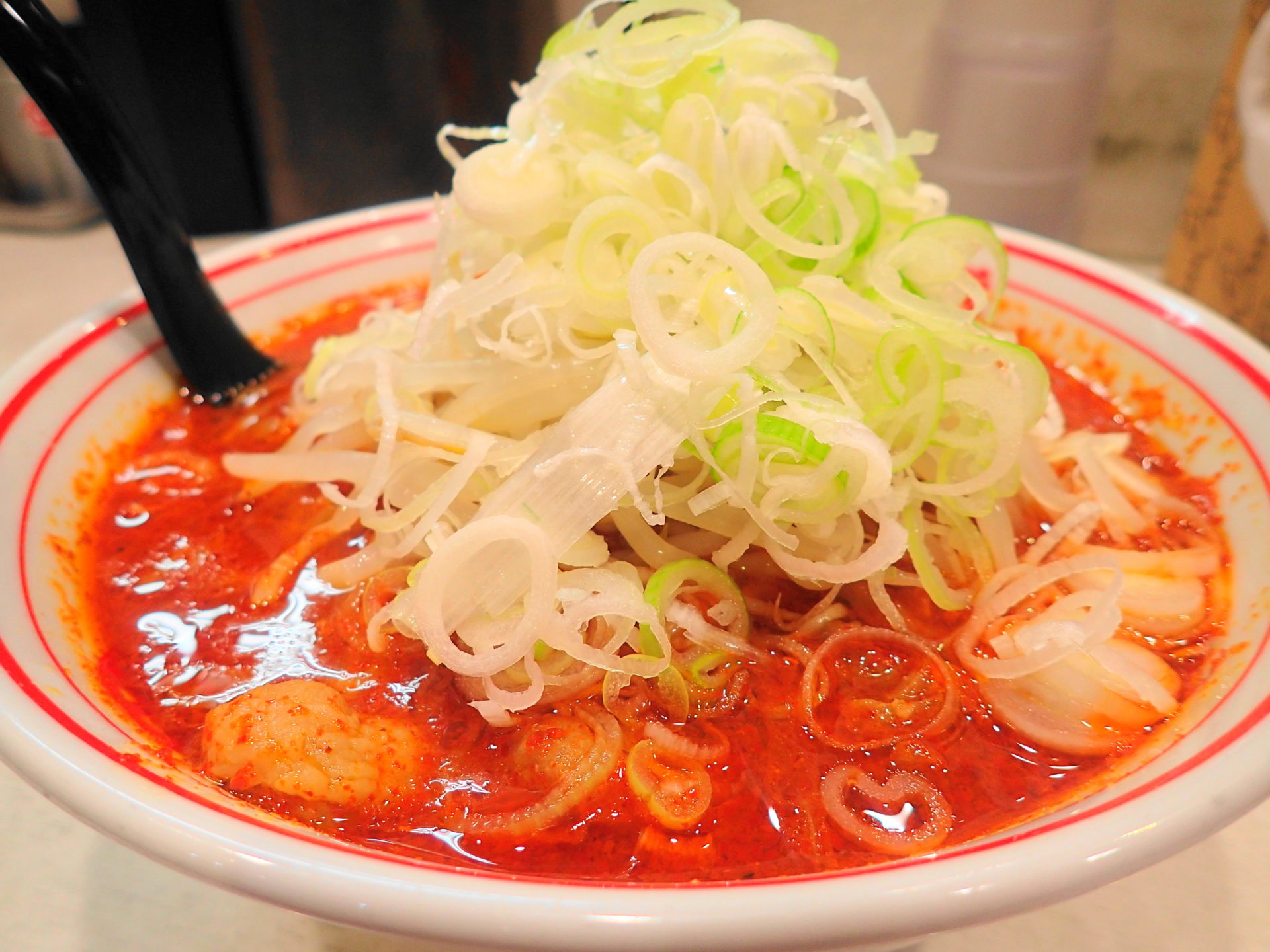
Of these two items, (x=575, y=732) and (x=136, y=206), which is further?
(x=136, y=206)

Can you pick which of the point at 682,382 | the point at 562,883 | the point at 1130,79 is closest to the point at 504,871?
the point at 562,883

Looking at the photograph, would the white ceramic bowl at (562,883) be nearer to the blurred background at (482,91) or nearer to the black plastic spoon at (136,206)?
the black plastic spoon at (136,206)

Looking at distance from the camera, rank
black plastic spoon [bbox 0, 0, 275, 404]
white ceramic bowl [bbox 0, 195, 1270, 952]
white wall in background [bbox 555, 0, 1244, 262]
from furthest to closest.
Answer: white wall in background [bbox 555, 0, 1244, 262]
black plastic spoon [bbox 0, 0, 275, 404]
white ceramic bowl [bbox 0, 195, 1270, 952]

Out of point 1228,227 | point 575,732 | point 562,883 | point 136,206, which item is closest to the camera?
point 562,883

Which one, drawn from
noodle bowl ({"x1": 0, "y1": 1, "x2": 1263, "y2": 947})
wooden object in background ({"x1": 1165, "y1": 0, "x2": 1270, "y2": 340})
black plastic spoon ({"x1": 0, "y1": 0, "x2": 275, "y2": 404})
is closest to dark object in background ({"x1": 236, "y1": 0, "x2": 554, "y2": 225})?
black plastic spoon ({"x1": 0, "y1": 0, "x2": 275, "y2": 404})

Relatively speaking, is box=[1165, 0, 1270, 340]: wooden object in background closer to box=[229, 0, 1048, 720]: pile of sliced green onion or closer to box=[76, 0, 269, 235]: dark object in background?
box=[229, 0, 1048, 720]: pile of sliced green onion

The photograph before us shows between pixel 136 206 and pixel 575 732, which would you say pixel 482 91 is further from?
pixel 575 732

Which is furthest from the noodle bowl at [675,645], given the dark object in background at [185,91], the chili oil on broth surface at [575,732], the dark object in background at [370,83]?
the dark object in background at [185,91]
